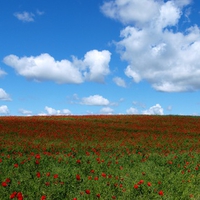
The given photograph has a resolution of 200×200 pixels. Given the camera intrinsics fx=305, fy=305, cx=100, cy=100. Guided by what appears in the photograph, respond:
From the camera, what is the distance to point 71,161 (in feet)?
37.7

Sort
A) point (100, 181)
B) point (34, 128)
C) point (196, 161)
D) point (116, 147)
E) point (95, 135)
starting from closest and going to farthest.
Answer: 1. point (100, 181)
2. point (196, 161)
3. point (116, 147)
4. point (95, 135)
5. point (34, 128)

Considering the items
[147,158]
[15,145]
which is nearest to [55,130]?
[15,145]

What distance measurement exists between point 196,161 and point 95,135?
463 inches

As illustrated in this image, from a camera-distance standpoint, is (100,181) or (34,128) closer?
(100,181)

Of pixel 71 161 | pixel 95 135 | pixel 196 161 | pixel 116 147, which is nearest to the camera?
pixel 71 161

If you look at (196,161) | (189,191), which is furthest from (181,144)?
(189,191)

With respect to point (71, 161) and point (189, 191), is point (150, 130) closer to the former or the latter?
point (71, 161)

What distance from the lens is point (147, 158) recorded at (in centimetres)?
1361

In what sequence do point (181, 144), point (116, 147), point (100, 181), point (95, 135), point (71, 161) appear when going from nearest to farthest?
point (100, 181) → point (71, 161) → point (116, 147) → point (181, 144) → point (95, 135)

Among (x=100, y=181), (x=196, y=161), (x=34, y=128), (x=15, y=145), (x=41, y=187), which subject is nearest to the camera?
(x=41, y=187)

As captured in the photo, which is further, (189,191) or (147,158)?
(147,158)

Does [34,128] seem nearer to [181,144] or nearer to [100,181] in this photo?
[181,144]

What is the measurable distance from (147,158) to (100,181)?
5.92 metres

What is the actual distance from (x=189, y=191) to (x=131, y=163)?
4.12 m
